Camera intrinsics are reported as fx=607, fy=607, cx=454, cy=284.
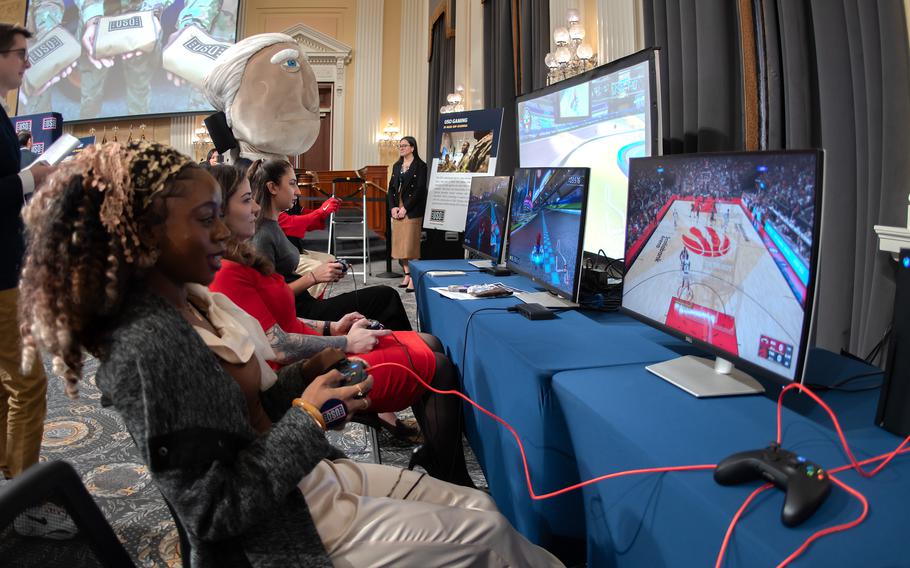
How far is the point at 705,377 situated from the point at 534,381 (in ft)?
1.17

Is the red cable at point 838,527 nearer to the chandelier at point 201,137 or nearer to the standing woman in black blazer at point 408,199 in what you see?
the standing woman in black blazer at point 408,199

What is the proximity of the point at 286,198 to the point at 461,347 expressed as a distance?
1.04m

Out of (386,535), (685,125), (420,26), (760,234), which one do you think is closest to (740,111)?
(685,125)

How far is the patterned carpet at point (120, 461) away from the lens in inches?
72.8

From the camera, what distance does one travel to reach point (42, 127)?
217 inches

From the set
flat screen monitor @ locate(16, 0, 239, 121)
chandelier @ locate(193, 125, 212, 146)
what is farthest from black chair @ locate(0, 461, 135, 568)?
flat screen monitor @ locate(16, 0, 239, 121)

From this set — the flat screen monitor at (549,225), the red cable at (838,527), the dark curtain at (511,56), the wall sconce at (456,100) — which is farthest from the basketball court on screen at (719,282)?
the wall sconce at (456,100)

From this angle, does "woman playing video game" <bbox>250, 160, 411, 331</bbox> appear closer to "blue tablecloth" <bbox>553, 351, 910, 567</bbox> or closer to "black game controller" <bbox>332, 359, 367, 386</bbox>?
"black game controller" <bbox>332, 359, 367, 386</bbox>

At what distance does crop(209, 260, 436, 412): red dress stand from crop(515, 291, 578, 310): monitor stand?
0.39 metres

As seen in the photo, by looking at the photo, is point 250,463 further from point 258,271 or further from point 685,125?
point 685,125

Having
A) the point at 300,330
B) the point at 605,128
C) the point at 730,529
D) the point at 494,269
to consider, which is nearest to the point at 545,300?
the point at 494,269

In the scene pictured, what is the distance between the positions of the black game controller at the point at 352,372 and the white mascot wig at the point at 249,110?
6.00 feet

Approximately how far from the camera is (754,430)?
1.01 metres

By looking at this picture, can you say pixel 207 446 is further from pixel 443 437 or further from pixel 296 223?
pixel 296 223
